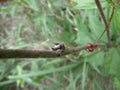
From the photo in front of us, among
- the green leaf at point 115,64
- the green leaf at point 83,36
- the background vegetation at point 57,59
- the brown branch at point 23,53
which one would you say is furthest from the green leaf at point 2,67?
the brown branch at point 23,53

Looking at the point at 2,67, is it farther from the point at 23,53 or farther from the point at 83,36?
the point at 23,53

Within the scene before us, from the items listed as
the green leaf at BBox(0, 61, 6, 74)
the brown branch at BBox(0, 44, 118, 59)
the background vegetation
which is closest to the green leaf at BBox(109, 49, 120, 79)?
the background vegetation

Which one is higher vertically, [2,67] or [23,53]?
[23,53]

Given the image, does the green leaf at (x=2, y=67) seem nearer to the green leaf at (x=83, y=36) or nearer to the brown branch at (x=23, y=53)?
the green leaf at (x=83, y=36)

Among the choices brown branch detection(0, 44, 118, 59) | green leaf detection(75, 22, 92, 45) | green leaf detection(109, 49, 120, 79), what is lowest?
green leaf detection(109, 49, 120, 79)

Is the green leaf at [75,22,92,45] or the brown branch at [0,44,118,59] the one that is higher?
the brown branch at [0,44,118,59]

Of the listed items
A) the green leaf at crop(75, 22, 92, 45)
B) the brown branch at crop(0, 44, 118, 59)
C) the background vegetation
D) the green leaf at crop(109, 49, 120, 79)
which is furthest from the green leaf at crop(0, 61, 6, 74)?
the brown branch at crop(0, 44, 118, 59)

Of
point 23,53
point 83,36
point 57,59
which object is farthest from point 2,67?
point 23,53

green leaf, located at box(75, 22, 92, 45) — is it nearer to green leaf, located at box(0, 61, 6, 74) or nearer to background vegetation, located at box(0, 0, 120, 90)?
background vegetation, located at box(0, 0, 120, 90)

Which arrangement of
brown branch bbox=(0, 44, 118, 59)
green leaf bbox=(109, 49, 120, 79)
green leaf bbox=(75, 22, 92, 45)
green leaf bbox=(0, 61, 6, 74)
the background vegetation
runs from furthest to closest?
1. green leaf bbox=(0, 61, 6, 74)
2. the background vegetation
3. green leaf bbox=(75, 22, 92, 45)
4. green leaf bbox=(109, 49, 120, 79)
5. brown branch bbox=(0, 44, 118, 59)

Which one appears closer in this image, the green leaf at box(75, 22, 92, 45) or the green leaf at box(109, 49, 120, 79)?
the green leaf at box(109, 49, 120, 79)

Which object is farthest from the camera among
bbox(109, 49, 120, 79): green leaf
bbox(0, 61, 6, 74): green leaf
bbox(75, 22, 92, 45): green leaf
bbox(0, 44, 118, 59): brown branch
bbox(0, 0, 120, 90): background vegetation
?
bbox(0, 61, 6, 74): green leaf
